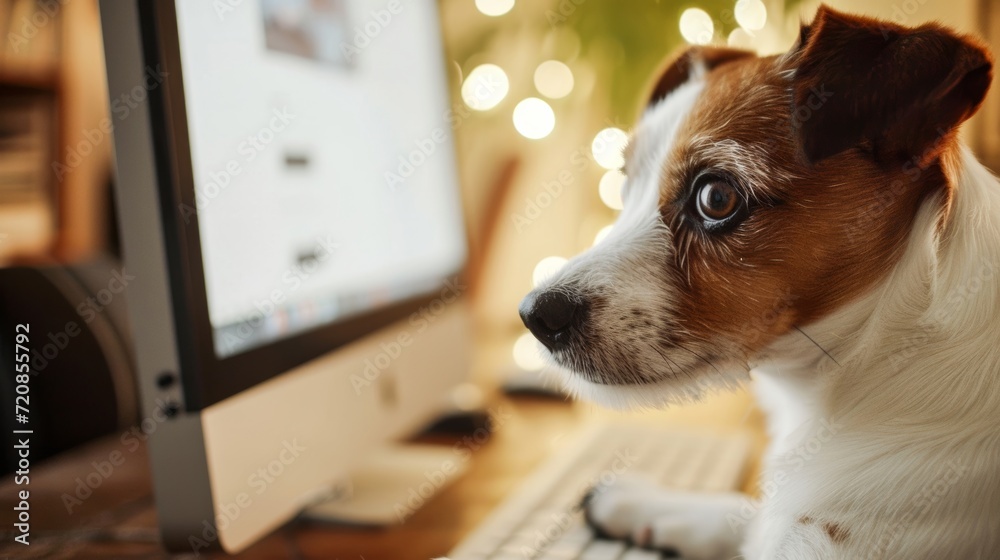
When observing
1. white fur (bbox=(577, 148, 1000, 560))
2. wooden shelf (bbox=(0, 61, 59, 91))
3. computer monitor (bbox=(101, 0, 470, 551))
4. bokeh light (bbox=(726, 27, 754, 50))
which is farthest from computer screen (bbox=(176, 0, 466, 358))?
wooden shelf (bbox=(0, 61, 59, 91))

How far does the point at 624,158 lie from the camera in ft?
3.38

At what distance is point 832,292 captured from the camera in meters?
0.78

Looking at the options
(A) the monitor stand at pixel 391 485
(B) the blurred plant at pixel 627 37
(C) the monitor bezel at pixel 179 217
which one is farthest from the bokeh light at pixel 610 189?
(C) the monitor bezel at pixel 179 217

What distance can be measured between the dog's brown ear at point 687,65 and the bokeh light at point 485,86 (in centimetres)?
89

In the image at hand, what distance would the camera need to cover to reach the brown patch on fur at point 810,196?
0.75 m

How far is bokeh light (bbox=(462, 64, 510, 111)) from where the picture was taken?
1956 millimetres

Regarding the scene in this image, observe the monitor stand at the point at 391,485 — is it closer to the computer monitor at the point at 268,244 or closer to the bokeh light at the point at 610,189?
the computer monitor at the point at 268,244

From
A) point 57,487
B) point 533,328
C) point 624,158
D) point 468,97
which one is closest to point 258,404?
point 533,328

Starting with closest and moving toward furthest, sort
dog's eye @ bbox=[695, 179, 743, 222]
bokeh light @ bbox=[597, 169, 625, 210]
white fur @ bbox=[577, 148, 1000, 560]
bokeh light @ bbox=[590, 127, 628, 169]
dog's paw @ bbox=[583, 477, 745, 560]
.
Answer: white fur @ bbox=[577, 148, 1000, 560], dog's eye @ bbox=[695, 179, 743, 222], dog's paw @ bbox=[583, 477, 745, 560], bokeh light @ bbox=[590, 127, 628, 169], bokeh light @ bbox=[597, 169, 625, 210]

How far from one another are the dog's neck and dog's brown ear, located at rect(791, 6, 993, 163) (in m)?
0.08

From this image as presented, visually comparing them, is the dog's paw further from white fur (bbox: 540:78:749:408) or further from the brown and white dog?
white fur (bbox: 540:78:749:408)

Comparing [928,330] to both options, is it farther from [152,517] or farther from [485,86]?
[485,86]

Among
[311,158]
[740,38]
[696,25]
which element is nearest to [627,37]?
[696,25]

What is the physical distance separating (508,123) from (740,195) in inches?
57.3
